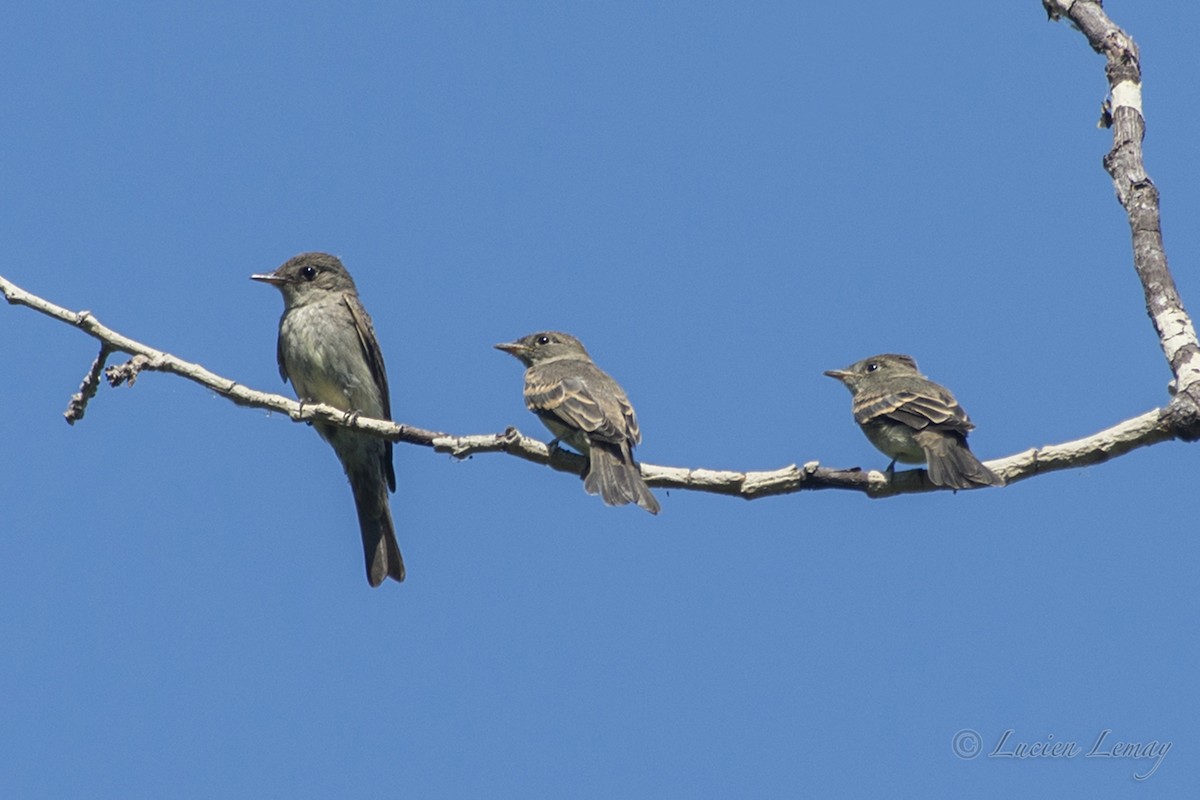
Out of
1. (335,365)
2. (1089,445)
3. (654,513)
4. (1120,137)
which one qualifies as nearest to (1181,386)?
(1089,445)

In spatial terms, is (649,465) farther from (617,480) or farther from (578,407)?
(578,407)

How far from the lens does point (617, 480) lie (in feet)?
26.1

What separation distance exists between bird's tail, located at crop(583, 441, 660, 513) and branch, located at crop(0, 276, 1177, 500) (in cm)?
31

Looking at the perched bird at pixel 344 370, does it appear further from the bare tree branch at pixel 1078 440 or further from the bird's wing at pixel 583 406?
the bare tree branch at pixel 1078 440

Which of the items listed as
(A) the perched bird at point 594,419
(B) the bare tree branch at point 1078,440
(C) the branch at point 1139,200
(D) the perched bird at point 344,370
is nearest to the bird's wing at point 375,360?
(D) the perched bird at point 344,370

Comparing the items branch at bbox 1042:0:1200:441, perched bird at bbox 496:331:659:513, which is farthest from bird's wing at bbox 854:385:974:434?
branch at bbox 1042:0:1200:441

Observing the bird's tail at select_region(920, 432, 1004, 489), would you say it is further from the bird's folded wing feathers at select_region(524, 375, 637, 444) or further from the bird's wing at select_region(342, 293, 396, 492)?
the bird's wing at select_region(342, 293, 396, 492)

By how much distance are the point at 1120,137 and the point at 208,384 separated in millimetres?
4774

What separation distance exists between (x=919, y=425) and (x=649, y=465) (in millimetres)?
2468

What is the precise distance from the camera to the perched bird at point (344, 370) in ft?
38.1

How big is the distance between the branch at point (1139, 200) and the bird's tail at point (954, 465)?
1.31m

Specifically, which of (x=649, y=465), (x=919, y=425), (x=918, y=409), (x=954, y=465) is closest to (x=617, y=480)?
(x=649, y=465)

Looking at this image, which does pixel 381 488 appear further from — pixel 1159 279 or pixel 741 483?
pixel 1159 279

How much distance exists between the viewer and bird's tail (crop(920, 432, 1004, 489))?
7574 millimetres
